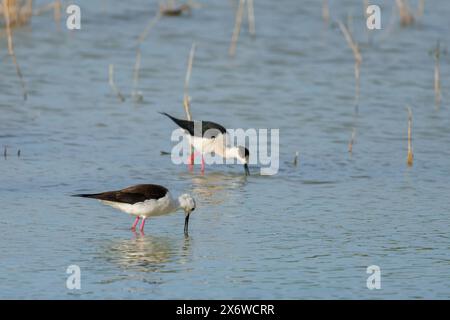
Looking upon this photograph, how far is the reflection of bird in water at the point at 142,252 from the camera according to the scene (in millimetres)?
9391

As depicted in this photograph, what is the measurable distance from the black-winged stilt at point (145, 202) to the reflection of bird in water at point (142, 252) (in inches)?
9.9

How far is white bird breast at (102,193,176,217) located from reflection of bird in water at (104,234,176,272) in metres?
0.23

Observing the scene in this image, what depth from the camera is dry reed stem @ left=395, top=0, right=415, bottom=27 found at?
22.1 metres

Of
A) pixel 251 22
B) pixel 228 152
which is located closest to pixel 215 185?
pixel 228 152

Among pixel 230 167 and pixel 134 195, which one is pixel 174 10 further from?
pixel 134 195

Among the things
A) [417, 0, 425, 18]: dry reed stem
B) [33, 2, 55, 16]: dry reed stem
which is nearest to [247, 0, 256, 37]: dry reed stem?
[417, 0, 425, 18]: dry reed stem

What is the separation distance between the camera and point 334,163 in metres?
13.5

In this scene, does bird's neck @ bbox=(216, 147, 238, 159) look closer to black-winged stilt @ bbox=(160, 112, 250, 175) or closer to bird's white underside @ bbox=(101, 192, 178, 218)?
black-winged stilt @ bbox=(160, 112, 250, 175)

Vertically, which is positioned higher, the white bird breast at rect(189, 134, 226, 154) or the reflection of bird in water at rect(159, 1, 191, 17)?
the reflection of bird in water at rect(159, 1, 191, 17)

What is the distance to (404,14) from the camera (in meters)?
22.3

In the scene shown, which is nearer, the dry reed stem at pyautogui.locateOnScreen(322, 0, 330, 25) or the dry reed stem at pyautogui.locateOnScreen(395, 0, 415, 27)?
the dry reed stem at pyautogui.locateOnScreen(395, 0, 415, 27)

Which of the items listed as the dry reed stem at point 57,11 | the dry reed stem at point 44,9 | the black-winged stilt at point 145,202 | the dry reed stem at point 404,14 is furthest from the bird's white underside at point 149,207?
the dry reed stem at point 404,14

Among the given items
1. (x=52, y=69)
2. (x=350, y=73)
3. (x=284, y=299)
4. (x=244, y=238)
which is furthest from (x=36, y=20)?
(x=284, y=299)

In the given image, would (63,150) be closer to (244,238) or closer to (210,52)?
(244,238)
